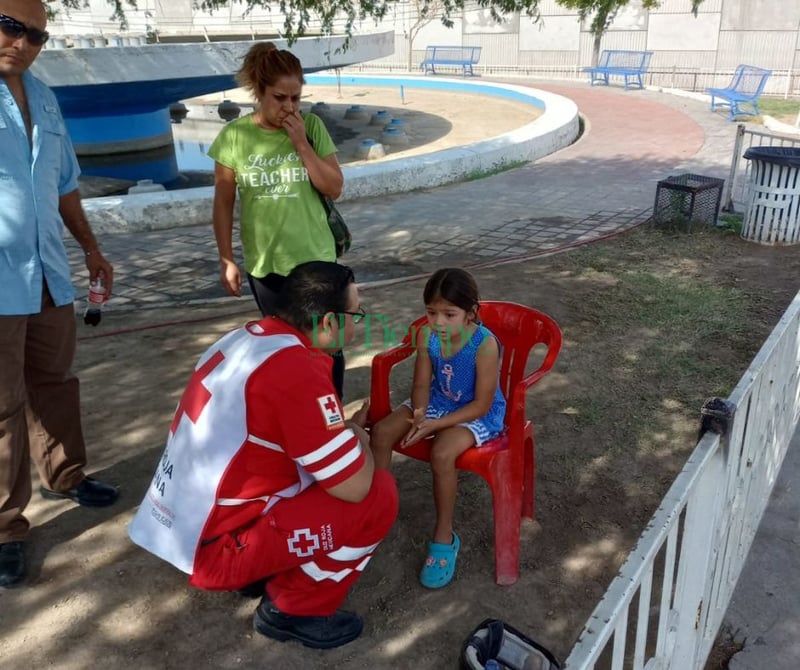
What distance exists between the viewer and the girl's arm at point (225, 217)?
3250 millimetres

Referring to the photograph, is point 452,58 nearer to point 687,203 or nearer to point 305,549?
point 687,203

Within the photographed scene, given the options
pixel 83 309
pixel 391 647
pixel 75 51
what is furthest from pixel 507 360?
pixel 75 51

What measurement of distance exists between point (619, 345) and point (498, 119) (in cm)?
1264

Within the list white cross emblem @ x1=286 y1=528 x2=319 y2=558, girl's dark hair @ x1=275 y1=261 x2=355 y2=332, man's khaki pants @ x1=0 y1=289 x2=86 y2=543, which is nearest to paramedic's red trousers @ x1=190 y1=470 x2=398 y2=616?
white cross emblem @ x1=286 y1=528 x2=319 y2=558

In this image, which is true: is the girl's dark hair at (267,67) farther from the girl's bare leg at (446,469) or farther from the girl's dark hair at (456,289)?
the girl's bare leg at (446,469)

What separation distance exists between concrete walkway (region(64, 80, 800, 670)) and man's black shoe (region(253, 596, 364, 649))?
1.31 metres

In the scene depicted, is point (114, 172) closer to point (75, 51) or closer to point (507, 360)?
point (75, 51)

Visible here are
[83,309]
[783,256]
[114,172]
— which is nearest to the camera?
[83,309]

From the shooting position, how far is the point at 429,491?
340 cm

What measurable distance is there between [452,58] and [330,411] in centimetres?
2886

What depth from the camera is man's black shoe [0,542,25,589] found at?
2785 mm

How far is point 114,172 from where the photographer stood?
1285 centimetres

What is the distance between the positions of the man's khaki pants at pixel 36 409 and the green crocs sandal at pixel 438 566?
155 centimetres

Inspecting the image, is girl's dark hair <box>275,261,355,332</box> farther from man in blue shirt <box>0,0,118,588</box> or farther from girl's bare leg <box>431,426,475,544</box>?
man in blue shirt <box>0,0,118,588</box>
